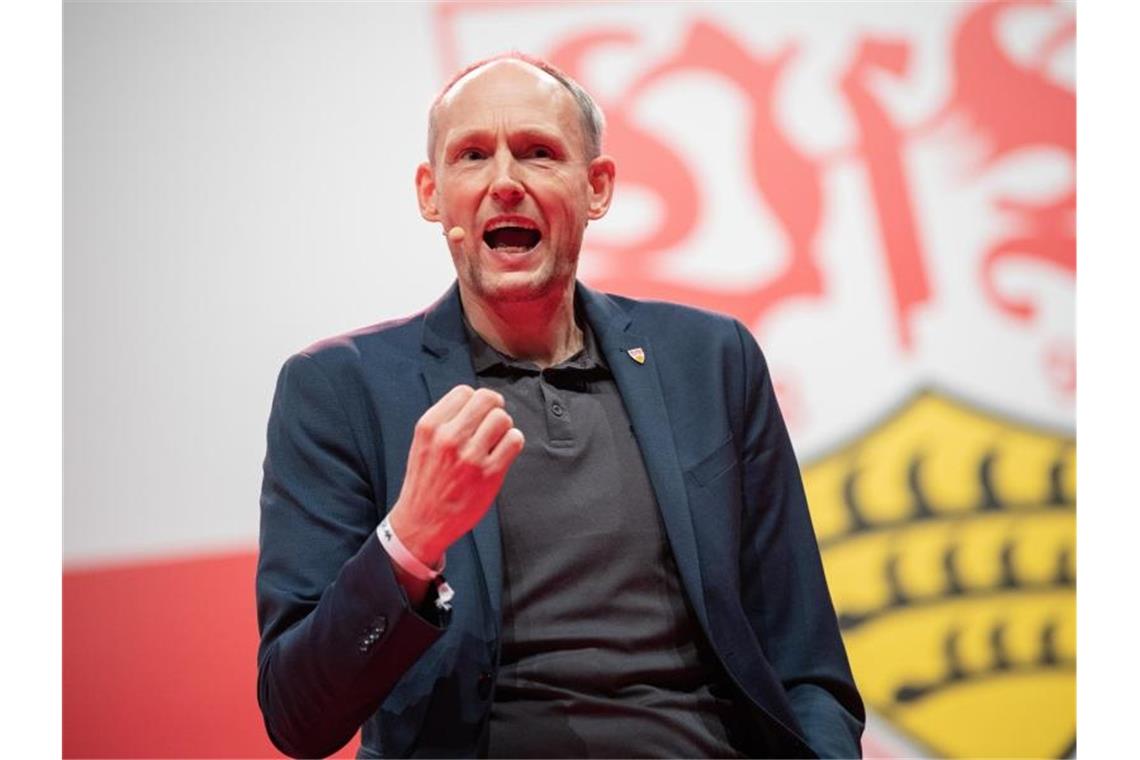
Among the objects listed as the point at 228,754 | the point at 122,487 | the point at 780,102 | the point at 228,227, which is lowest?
the point at 228,754

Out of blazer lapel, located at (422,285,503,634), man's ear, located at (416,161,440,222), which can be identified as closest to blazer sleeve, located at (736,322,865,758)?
blazer lapel, located at (422,285,503,634)

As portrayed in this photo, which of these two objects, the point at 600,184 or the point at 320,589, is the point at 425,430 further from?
the point at 600,184

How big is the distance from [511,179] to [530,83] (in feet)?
0.53

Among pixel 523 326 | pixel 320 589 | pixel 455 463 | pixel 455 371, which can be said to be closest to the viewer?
pixel 455 463

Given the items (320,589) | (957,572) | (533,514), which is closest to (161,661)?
(320,589)

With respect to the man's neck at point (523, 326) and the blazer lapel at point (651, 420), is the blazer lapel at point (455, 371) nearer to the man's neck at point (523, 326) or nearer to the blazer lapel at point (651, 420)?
the man's neck at point (523, 326)

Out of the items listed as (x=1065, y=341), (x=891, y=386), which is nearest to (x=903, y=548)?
(x=891, y=386)

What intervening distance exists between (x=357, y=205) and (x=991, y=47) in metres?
1.41

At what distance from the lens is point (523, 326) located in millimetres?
1945

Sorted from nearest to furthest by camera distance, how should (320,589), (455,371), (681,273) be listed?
(320,589) < (455,371) < (681,273)

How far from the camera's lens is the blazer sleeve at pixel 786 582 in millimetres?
1875

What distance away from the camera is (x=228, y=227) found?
268 cm

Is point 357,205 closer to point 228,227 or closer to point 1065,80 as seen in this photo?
point 228,227
